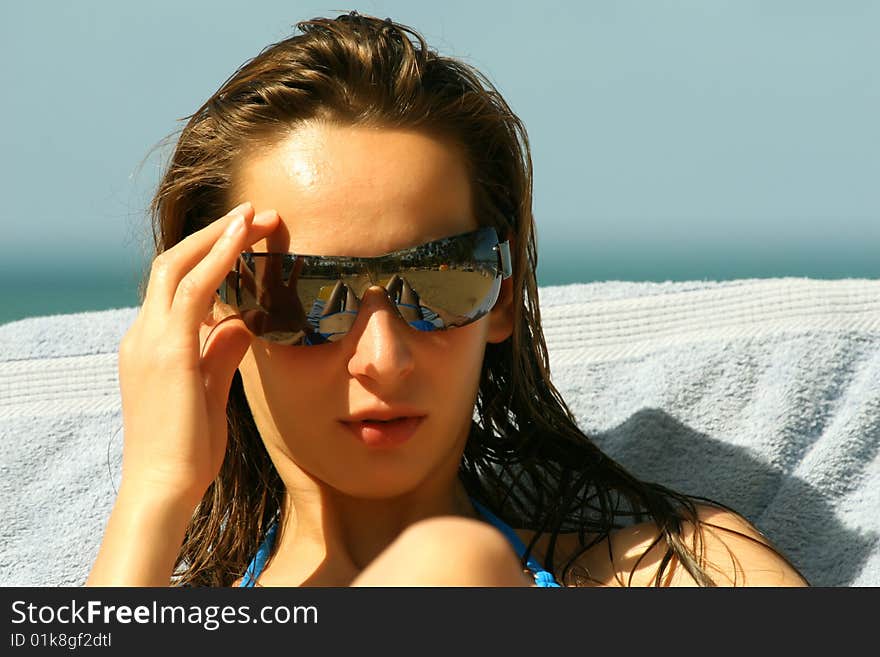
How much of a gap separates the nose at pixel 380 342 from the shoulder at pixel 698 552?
0.47 meters

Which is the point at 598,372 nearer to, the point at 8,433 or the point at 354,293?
the point at 354,293

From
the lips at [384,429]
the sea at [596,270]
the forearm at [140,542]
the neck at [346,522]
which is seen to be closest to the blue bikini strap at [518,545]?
the neck at [346,522]

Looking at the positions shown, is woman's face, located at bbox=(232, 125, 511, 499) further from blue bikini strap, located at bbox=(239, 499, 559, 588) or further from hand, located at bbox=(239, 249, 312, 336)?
blue bikini strap, located at bbox=(239, 499, 559, 588)

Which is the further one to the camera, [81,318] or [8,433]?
[81,318]

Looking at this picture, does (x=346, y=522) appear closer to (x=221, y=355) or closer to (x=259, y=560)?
(x=259, y=560)

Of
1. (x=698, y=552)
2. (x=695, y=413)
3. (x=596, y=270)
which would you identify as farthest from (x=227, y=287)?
(x=596, y=270)

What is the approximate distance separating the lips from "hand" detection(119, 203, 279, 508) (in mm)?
206

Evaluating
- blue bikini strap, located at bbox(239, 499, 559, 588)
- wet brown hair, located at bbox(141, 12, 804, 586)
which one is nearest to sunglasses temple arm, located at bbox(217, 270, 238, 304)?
wet brown hair, located at bbox(141, 12, 804, 586)

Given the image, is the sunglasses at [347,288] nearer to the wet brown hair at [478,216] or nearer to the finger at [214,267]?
the finger at [214,267]

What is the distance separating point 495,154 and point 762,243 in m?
30.8

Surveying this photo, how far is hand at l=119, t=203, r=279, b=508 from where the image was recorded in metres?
1.57
